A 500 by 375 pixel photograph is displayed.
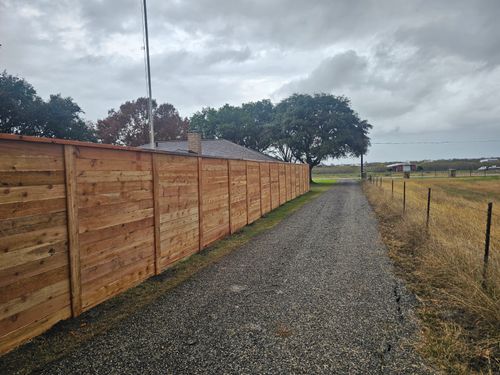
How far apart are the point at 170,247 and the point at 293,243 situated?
124 inches

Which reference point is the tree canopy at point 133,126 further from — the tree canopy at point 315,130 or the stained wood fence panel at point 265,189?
the stained wood fence panel at point 265,189

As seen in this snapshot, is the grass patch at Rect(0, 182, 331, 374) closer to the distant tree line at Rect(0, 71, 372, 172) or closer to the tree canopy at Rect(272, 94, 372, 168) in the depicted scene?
the distant tree line at Rect(0, 71, 372, 172)

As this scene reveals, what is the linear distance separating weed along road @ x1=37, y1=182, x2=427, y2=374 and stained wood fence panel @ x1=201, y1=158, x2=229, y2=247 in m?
1.45

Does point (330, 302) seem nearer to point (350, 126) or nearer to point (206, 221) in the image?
point (206, 221)

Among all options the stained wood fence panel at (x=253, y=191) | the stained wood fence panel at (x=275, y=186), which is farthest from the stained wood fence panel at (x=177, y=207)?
the stained wood fence panel at (x=275, y=186)

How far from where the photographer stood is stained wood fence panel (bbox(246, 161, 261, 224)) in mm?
9961

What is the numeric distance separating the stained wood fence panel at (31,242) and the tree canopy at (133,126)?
48298mm

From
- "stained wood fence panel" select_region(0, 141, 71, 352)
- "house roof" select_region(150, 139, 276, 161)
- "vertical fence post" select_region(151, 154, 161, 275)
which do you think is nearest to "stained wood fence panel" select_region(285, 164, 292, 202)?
"house roof" select_region(150, 139, 276, 161)

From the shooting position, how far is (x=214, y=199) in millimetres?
7281

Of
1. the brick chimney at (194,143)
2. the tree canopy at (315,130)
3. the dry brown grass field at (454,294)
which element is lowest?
the dry brown grass field at (454,294)

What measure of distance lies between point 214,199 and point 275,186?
6746 mm

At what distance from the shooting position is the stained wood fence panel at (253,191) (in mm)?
9961

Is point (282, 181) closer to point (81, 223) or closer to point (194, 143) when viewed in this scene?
point (194, 143)

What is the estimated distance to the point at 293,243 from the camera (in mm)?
7238
